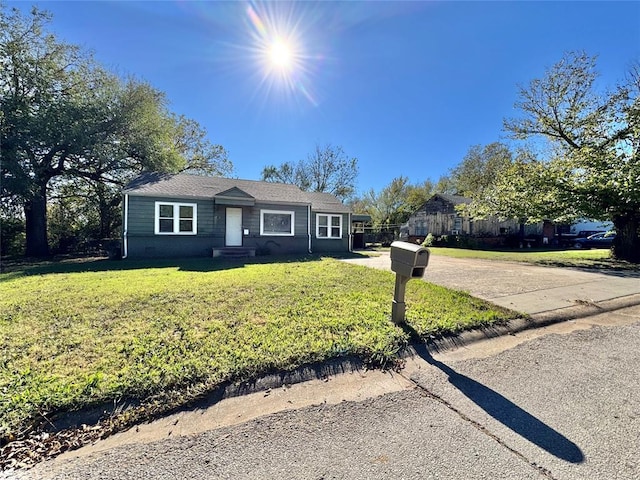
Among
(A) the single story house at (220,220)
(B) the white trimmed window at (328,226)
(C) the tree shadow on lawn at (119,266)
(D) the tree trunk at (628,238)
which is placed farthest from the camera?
(B) the white trimmed window at (328,226)

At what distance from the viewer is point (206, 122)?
2267 centimetres

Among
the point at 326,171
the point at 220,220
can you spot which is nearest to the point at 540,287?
the point at 220,220

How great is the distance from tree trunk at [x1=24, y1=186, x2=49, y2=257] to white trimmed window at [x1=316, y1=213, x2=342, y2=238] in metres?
14.1

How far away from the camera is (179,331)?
137 inches

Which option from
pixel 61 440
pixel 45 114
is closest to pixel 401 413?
pixel 61 440

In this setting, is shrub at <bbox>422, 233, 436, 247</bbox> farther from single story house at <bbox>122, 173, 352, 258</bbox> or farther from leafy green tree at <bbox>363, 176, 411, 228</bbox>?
single story house at <bbox>122, 173, 352, 258</bbox>

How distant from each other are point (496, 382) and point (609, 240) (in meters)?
27.3

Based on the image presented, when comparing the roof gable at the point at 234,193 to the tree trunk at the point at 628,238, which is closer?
the tree trunk at the point at 628,238

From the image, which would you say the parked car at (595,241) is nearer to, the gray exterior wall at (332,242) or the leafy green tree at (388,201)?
the leafy green tree at (388,201)

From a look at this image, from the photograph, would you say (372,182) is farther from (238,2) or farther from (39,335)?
(39,335)

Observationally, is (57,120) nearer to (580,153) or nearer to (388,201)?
(580,153)

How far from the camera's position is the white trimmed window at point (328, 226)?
50.3ft

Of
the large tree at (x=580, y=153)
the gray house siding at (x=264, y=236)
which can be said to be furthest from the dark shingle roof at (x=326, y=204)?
the large tree at (x=580, y=153)

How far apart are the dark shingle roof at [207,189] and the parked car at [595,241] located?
2038 cm
